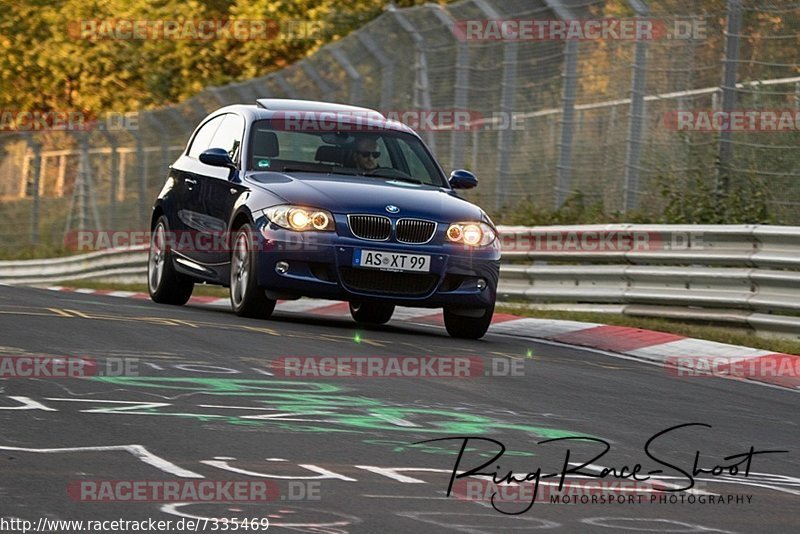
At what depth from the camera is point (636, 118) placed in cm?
1697

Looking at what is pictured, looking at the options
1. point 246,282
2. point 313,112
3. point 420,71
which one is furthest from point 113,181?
point 246,282

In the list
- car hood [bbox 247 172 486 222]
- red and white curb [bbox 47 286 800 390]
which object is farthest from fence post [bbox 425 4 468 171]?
car hood [bbox 247 172 486 222]

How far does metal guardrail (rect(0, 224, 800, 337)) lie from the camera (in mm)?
13578

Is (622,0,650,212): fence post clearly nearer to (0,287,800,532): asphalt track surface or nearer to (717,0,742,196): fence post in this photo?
(717,0,742,196): fence post

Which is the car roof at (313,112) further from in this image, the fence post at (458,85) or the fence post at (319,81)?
the fence post at (319,81)

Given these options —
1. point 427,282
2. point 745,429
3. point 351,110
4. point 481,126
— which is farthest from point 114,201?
point 745,429

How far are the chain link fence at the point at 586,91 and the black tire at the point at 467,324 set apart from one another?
359 cm

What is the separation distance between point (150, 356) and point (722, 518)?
4607 mm

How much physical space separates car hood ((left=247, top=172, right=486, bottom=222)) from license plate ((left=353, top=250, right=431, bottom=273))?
30 centimetres

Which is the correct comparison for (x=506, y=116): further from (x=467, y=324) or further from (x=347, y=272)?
(x=347, y=272)

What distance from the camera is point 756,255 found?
13844 mm

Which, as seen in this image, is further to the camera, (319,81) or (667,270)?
(319,81)

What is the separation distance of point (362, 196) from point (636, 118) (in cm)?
523

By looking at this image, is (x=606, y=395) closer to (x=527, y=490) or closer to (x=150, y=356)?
Answer: (x=150, y=356)
